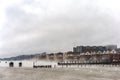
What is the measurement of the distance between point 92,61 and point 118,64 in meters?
32.3

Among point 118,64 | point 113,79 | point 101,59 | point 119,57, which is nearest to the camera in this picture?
point 113,79

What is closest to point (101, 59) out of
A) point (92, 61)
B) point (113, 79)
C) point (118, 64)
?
point (92, 61)

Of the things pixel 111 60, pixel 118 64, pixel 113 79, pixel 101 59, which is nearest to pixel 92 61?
pixel 101 59

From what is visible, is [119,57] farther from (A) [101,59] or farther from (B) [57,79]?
(B) [57,79]

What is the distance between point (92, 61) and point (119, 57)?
23.6m

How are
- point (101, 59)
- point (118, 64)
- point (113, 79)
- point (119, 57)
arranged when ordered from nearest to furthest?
1. point (113, 79)
2. point (118, 64)
3. point (119, 57)
4. point (101, 59)

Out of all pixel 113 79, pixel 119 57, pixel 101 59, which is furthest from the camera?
pixel 101 59

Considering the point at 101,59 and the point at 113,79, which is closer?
the point at 113,79

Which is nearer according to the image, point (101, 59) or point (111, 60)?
point (111, 60)

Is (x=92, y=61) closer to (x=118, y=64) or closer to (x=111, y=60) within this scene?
(x=111, y=60)

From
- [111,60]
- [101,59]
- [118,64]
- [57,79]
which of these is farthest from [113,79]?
[101,59]

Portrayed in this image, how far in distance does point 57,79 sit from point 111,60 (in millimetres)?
121958

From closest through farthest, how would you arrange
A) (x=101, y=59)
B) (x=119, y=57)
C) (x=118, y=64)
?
1. (x=118, y=64)
2. (x=119, y=57)
3. (x=101, y=59)

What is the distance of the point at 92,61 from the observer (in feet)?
653
